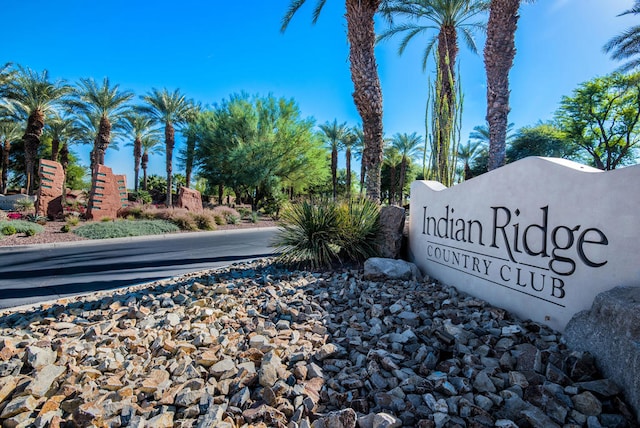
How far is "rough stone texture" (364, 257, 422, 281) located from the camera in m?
5.12

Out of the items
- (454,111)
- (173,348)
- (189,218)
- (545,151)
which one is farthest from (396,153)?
(173,348)

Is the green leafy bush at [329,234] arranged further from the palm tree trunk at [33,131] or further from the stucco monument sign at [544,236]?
the palm tree trunk at [33,131]

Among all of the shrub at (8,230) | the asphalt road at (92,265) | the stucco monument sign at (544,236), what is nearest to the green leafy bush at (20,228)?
the shrub at (8,230)

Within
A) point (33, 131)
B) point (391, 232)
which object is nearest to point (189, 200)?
point (33, 131)

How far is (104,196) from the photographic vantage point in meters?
18.7

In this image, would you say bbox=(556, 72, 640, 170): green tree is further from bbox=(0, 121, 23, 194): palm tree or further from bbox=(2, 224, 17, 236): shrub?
bbox=(0, 121, 23, 194): palm tree

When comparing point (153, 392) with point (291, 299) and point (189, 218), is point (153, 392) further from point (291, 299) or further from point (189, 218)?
point (189, 218)

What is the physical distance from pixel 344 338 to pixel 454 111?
654cm

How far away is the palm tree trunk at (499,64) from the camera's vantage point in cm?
989

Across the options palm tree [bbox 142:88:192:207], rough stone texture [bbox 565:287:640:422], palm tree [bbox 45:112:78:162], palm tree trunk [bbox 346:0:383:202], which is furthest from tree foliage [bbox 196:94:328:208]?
rough stone texture [bbox 565:287:640:422]

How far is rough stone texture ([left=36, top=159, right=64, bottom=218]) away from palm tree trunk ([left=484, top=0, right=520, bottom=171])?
21.6 metres

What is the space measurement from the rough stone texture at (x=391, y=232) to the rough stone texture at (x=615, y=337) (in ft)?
11.4

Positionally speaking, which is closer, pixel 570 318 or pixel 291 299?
pixel 570 318

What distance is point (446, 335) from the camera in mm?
2949
